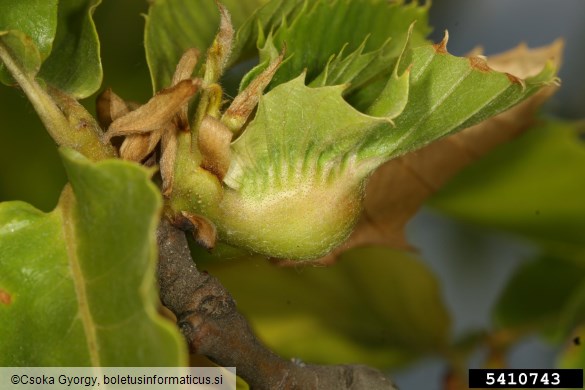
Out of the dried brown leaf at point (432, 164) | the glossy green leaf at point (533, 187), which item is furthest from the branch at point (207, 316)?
the glossy green leaf at point (533, 187)

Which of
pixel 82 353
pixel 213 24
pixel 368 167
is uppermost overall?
pixel 213 24

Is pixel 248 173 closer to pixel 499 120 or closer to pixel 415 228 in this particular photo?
pixel 499 120

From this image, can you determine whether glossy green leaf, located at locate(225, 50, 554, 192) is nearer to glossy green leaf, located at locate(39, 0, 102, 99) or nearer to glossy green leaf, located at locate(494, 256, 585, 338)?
glossy green leaf, located at locate(39, 0, 102, 99)

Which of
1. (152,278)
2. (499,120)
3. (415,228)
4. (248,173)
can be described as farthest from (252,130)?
(415,228)

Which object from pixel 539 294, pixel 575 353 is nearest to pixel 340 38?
pixel 575 353

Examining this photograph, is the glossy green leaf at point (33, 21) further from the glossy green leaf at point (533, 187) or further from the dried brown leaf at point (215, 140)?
the glossy green leaf at point (533, 187)

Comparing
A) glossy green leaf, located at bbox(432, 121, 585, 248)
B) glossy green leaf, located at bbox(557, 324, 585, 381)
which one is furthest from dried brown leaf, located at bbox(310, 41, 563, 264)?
glossy green leaf, located at bbox(557, 324, 585, 381)

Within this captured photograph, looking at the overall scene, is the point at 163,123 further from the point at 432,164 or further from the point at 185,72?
the point at 432,164
